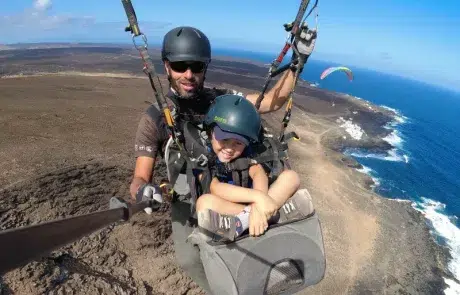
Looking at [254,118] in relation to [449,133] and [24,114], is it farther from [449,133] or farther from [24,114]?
[449,133]

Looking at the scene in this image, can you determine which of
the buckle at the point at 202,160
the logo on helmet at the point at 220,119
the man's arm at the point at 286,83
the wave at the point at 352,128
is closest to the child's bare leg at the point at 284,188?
the buckle at the point at 202,160

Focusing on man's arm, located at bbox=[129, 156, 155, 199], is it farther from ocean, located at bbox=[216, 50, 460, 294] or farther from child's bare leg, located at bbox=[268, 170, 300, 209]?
ocean, located at bbox=[216, 50, 460, 294]

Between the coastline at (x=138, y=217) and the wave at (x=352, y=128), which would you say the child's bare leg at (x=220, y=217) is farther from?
the wave at (x=352, y=128)

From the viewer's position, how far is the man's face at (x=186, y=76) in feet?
17.5

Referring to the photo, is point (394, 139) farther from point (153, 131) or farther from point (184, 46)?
point (153, 131)

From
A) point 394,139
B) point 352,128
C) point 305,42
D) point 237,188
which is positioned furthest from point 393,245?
point 394,139

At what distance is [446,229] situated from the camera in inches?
1211

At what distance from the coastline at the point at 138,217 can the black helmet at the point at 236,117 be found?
27.9ft

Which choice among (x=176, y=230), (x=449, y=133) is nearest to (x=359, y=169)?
(x=176, y=230)

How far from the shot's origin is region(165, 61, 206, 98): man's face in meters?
5.34

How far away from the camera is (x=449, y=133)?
259ft

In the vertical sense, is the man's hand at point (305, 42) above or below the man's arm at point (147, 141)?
above

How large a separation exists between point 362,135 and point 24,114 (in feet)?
161

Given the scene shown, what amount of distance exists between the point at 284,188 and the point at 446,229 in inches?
1344
